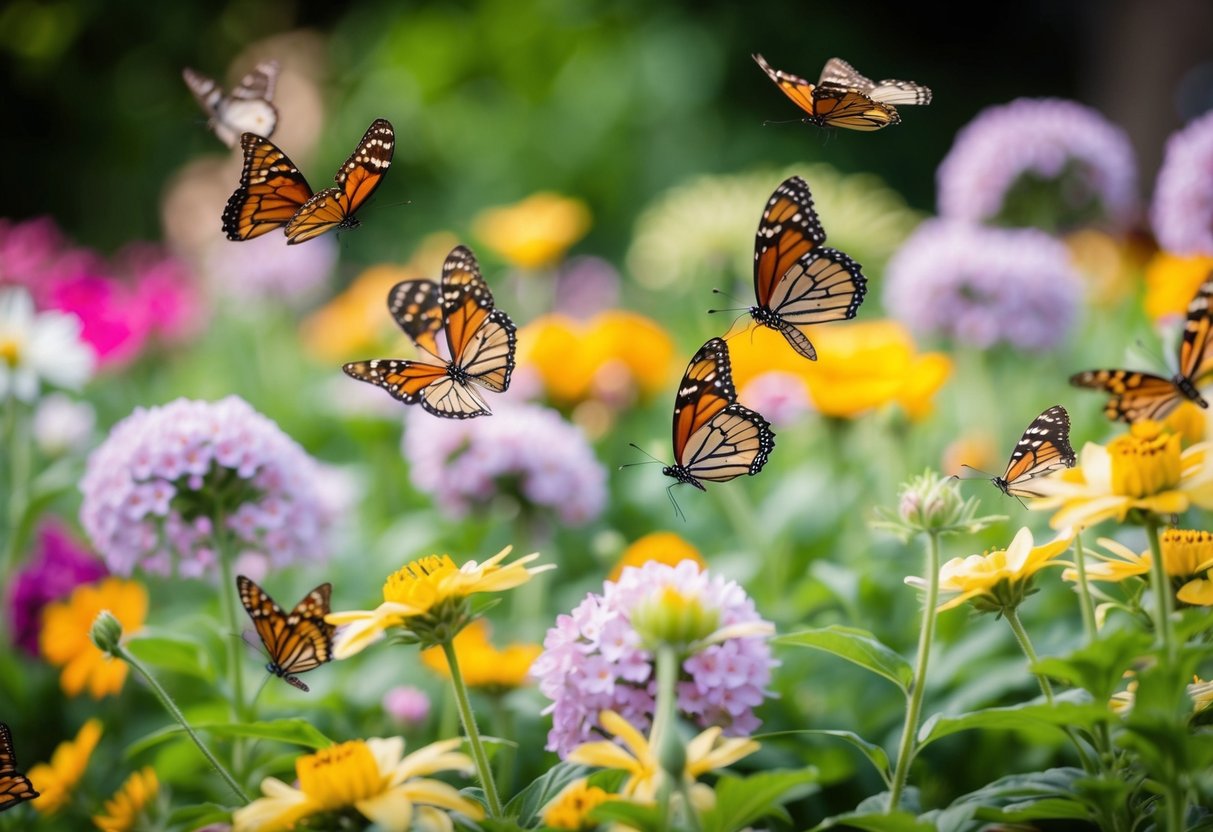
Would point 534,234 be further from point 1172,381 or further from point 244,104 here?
point 1172,381

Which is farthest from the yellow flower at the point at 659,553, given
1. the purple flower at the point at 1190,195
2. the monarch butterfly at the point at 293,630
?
the purple flower at the point at 1190,195

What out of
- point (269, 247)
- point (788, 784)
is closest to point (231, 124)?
point (788, 784)

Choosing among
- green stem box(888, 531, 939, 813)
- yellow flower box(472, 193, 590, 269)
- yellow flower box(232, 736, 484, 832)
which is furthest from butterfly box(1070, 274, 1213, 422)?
yellow flower box(472, 193, 590, 269)

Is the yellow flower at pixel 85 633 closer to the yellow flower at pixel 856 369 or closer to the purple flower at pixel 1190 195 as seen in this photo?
the yellow flower at pixel 856 369

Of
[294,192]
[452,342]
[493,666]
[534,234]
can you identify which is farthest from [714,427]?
[534,234]

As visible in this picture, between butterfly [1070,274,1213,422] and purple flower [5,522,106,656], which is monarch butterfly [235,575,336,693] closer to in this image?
butterfly [1070,274,1213,422]

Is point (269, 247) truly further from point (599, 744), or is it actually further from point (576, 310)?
point (599, 744)
